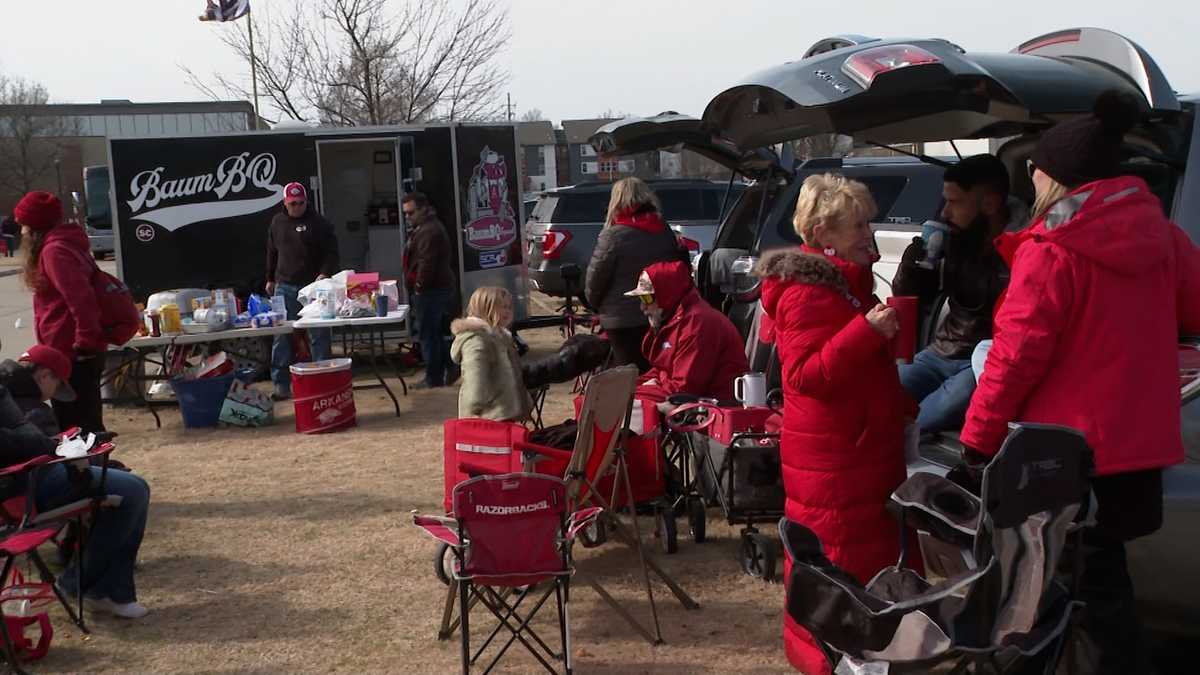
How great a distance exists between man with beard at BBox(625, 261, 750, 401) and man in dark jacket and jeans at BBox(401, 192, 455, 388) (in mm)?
4541

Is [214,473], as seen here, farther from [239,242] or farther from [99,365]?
[239,242]

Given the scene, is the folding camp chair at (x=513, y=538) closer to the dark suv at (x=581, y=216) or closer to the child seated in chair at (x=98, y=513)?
the child seated in chair at (x=98, y=513)

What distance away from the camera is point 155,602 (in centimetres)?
512

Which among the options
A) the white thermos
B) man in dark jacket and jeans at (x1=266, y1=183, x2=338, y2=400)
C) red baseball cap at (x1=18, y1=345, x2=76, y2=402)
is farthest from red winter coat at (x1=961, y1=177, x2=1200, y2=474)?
man in dark jacket and jeans at (x1=266, y1=183, x2=338, y2=400)

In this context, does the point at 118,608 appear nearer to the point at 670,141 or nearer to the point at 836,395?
the point at 836,395

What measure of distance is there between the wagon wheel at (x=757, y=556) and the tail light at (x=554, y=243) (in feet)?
36.1

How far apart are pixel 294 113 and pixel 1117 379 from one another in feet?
65.8

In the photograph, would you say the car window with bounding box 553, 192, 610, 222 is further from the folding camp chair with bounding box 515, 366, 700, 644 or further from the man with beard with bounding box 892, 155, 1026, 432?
the man with beard with bounding box 892, 155, 1026, 432

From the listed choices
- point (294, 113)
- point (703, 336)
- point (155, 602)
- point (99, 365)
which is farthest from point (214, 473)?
point (294, 113)

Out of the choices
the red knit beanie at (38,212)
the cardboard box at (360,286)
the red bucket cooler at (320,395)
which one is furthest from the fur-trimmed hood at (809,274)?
the cardboard box at (360,286)

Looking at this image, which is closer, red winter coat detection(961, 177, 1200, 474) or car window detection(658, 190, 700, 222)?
red winter coat detection(961, 177, 1200, 474)

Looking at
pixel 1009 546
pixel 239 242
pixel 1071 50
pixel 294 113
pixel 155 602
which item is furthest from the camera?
pixel 294 113

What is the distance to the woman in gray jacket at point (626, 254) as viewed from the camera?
6.46 meters

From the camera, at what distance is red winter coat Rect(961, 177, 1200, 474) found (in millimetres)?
3029
